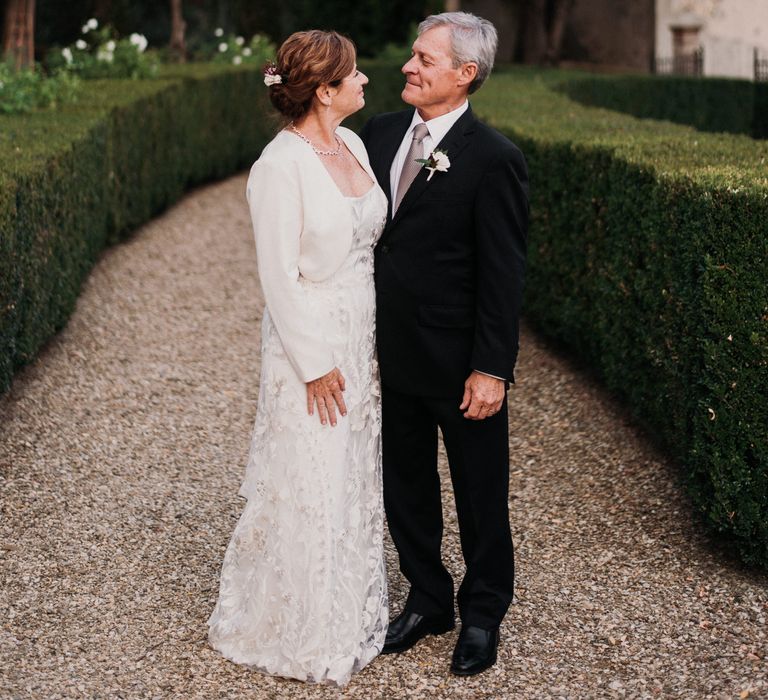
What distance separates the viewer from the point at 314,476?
12.3ft

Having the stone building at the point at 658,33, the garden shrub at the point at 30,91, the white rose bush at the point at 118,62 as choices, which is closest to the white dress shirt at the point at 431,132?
the garden shrub at the point at 30,91

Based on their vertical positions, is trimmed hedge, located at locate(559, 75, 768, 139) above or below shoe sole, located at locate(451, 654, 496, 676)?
below

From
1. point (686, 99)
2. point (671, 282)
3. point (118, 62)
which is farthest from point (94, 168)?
point (686, 99)

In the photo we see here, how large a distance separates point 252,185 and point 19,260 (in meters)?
2.89

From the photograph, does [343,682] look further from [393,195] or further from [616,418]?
[616,418]

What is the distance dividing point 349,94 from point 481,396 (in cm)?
101

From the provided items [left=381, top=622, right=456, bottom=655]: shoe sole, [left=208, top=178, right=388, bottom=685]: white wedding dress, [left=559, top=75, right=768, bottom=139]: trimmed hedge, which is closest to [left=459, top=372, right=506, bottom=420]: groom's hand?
[left=208, top=178, right=388, bottom=685]: white wedding dress

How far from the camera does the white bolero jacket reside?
3.53m

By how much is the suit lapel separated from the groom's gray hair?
0.44ft

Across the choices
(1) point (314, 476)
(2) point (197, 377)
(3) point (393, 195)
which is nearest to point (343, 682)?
(1) point (314, 476)

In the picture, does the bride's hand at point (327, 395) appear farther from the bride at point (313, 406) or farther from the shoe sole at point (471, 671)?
the shoe sole at point (471, 671)

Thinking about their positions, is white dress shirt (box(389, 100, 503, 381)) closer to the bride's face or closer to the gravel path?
the bride's face

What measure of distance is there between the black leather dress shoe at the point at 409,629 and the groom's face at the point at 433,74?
172 centimetres

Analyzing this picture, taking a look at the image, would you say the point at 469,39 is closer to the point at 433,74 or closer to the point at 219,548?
the point at 433,74
